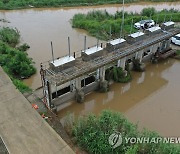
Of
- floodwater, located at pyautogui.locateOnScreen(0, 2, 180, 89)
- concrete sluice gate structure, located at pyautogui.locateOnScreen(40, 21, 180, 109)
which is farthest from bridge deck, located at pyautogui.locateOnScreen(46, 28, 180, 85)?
floodwater, located at pyautogui.locateOnScreen(0, 2, 180, 89)

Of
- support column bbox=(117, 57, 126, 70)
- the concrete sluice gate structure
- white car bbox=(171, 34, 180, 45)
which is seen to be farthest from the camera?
white car bbox=(171, 34, 180, 45)

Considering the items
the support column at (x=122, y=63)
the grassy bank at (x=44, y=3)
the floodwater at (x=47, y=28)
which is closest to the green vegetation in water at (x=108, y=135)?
the support column at (x=122, y=63)

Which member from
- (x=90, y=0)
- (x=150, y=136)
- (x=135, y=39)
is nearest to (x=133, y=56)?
(x=135, y=39)

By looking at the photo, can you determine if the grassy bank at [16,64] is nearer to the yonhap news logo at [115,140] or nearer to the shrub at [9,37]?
the shrub at [9,37]

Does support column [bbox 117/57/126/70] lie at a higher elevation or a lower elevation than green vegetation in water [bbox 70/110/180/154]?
higher

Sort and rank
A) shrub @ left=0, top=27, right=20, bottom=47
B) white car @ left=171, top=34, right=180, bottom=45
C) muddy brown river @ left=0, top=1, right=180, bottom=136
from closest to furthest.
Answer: muddy brown river @ left=0, top=1, right=180, bottom=136 < white car @ left=171, top=34, right=180, bottom=45 < shrub @ left=0, top=27, right=20, bottom=47

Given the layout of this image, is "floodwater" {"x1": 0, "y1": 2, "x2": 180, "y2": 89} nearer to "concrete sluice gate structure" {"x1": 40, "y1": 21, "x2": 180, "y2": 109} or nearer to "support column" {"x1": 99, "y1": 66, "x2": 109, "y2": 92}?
"concrete sluice gate structure" {"x1": 40, "y1": 21, "x2": 180, "y2": 109}
